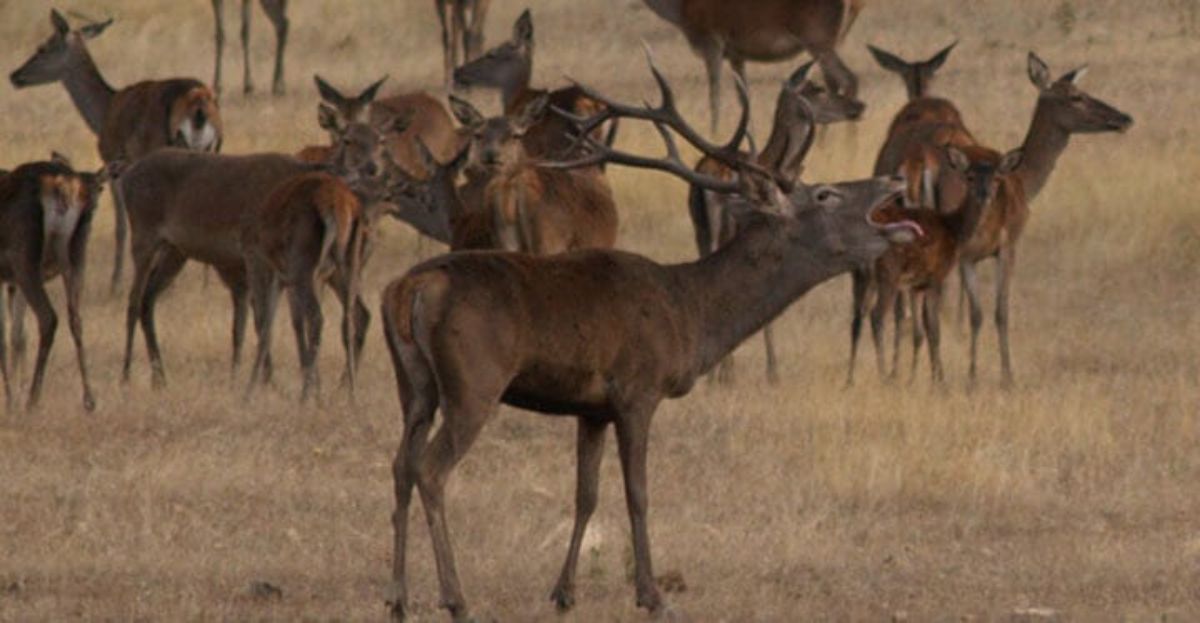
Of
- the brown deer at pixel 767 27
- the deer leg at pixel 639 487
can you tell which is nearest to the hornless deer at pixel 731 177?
the deer leg at pixel 639 487

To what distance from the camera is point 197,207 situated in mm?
15461

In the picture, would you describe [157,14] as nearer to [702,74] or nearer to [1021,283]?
[702,74]

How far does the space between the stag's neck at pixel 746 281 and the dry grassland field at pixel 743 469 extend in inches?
33.6

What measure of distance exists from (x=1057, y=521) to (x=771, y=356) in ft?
12.8

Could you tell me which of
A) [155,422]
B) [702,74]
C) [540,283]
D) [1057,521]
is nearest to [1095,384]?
[1057,521]

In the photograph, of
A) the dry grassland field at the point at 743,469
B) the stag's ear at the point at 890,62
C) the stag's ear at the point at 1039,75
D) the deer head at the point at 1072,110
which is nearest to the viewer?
the dry grassland field at the point at 743,469

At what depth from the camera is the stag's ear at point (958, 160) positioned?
51.6 ft

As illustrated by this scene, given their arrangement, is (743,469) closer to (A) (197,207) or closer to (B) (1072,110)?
(A) (197,207)

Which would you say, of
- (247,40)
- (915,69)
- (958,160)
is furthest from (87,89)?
(958,160)

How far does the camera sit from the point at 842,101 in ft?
62.3

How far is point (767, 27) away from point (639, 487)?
14.7 meters

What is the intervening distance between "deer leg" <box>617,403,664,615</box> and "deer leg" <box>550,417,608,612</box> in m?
0.17

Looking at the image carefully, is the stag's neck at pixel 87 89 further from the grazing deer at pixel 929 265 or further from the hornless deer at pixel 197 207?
the grazing deer at pixel 929 265

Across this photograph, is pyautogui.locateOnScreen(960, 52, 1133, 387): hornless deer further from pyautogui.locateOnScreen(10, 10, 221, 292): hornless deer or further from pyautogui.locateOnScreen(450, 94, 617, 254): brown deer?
pyautogui.locateOnScreen(10, 10, 221, 292): hornless deer
